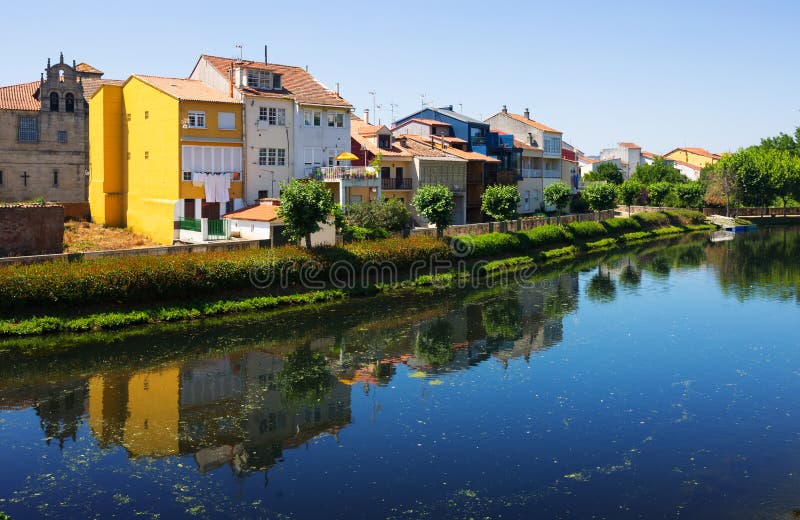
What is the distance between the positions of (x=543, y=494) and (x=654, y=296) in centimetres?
3422

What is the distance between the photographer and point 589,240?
267ft

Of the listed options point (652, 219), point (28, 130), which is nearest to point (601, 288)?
point (652, 219)

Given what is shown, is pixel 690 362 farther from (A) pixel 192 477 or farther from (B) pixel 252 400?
(A) pixel 192 477

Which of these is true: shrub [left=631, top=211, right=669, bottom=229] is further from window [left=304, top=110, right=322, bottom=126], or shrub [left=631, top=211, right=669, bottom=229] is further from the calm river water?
the calm river water

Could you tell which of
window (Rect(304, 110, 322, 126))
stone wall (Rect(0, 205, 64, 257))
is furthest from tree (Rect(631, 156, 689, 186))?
stone wall (Rect(0, 205, 64, 257))

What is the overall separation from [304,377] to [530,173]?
218ft

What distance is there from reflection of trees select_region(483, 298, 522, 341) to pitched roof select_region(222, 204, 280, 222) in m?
15.5

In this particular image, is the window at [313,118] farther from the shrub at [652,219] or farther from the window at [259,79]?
the shrub at [652,219]

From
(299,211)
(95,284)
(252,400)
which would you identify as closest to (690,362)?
(252,400)

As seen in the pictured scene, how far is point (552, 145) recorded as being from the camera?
327 ft

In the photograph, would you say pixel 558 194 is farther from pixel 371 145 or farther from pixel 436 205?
pixel 436 205

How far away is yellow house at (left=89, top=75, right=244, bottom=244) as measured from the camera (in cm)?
5634

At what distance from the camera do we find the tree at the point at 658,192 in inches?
4252

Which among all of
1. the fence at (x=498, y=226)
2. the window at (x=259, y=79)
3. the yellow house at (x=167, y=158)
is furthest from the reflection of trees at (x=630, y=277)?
the window at (x=259, y=79)
